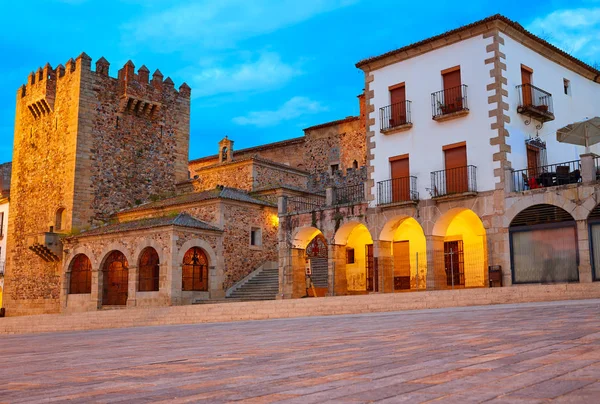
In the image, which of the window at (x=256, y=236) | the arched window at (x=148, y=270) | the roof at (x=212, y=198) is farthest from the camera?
the window at (x=256, y=236)

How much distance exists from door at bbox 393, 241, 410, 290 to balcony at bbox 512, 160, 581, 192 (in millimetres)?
5219

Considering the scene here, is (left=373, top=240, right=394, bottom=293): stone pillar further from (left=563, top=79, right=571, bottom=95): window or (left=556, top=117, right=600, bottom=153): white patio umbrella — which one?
(left=563, top=79, right=571, bottom=95): window

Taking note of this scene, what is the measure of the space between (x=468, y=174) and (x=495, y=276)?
3388 mm

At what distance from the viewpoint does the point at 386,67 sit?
24.1 m

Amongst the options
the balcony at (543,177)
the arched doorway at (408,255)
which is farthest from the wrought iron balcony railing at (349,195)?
the balcony at (543,177)

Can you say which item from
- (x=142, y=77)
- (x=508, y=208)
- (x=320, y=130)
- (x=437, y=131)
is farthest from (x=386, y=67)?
(x=142, y=77)

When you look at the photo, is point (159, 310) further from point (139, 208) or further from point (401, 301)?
point (139, 208)

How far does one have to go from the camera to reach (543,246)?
1962 cm

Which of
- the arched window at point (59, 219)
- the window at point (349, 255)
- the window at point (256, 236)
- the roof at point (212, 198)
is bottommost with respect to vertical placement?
the window at point (349, 255)

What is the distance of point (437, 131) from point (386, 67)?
11.2 ft

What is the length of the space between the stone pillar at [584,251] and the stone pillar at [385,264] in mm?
6585

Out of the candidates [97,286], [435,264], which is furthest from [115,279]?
[435,264]

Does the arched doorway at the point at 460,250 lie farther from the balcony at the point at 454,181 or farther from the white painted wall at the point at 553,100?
the white painted wall at the point at 553,100

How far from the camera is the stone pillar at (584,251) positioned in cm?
1844
